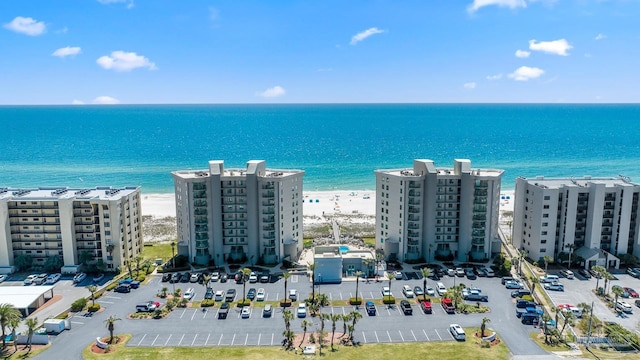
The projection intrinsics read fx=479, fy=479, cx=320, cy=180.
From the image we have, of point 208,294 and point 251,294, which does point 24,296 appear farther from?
point 251,294

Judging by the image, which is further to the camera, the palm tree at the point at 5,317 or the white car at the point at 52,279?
the white car at the point at 52,279

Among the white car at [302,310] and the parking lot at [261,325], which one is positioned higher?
the white car at [302,310]

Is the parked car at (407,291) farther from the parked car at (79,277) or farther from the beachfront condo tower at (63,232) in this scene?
the parked car at (79,277)

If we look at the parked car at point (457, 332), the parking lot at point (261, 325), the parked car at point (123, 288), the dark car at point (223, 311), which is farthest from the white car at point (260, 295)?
the parked car at point (457, 332)

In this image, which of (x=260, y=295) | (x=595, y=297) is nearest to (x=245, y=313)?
(x=260, y=295)

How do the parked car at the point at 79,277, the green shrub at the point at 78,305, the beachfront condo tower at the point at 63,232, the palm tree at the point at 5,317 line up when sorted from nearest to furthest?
the palm tree at the point at 5,317
the green shrub at the point at 78,305
the parked car at the point at 79,277
the beachfront condo tower at the point at 63,232

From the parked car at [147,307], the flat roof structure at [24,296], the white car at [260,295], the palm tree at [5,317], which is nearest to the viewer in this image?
the palm tree at [5,317]

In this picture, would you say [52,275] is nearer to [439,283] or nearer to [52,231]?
[52,231]

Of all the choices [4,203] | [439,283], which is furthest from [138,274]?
[439,283]
